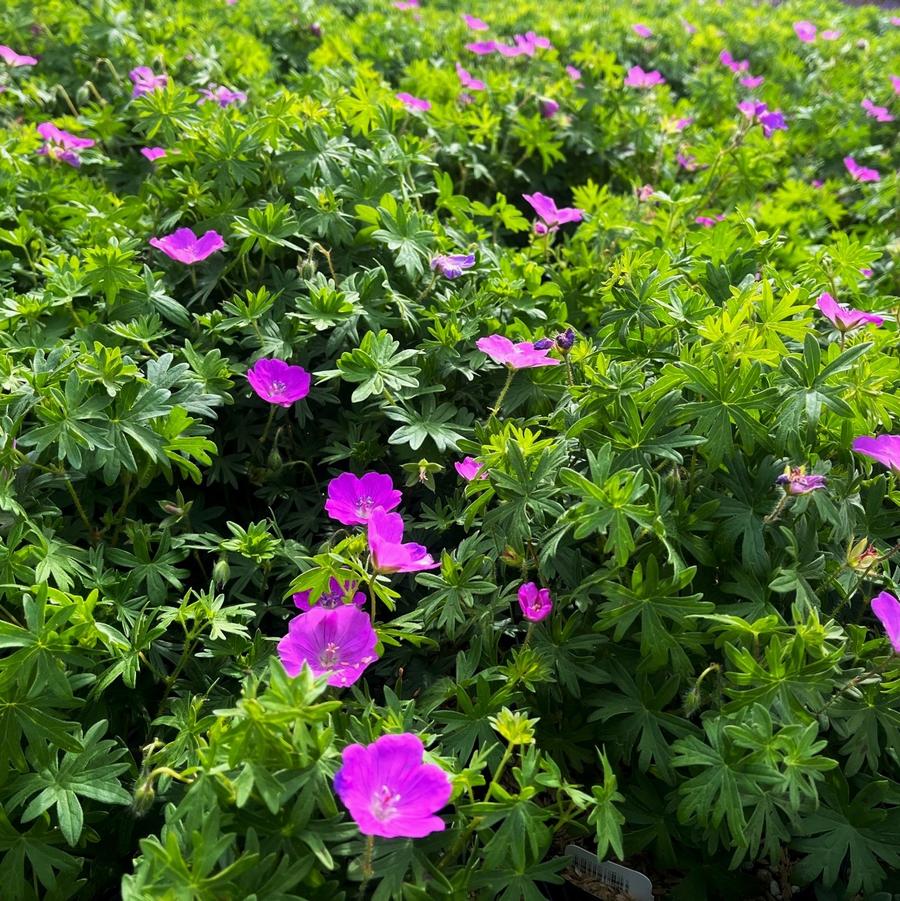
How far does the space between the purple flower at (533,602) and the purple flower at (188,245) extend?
1.11m

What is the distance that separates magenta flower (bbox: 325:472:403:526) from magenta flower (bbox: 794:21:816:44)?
14.8 feet

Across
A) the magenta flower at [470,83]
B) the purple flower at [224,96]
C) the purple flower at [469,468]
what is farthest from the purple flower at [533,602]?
the magenta flower at [470,83]

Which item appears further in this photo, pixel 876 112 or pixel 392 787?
pixel 876 112

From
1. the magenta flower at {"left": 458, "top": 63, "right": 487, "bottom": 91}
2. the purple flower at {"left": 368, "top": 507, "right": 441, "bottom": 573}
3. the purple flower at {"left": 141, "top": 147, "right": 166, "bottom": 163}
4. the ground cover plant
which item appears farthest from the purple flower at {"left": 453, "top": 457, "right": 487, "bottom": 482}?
the magenta flower at {"left": 458, "top": 63, "right": 487, "bottom": 91}

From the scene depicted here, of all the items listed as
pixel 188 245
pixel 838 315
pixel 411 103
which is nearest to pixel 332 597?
pixel 188 245

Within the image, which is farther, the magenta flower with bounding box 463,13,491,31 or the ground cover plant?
the magenta flower with bounding box 463,13,491,31

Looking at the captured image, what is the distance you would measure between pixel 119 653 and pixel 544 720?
0.76 meters

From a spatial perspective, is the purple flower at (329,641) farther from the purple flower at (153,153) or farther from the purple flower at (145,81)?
the purple flower at (145,81)

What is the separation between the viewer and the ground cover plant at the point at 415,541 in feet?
4.19

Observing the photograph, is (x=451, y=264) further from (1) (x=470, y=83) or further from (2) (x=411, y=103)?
(1) (x=470, y=83)

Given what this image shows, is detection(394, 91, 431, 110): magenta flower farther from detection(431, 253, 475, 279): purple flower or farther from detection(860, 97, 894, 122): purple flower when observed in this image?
detection(860, 97, 894, 122): purple flower

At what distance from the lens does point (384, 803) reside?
3.69ft

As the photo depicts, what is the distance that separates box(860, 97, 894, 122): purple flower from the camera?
3.72m

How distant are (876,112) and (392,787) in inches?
148
